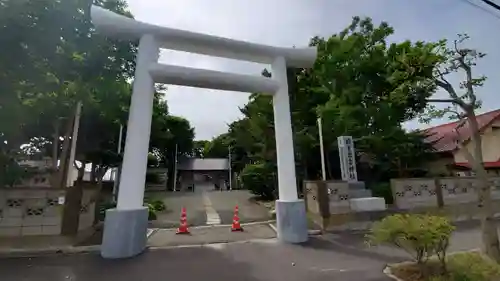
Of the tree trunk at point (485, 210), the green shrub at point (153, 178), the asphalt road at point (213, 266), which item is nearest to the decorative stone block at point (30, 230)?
the asphalt road at point (213, 266)

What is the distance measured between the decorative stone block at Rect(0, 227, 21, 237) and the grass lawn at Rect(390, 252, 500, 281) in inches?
325

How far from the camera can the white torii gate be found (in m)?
6.58

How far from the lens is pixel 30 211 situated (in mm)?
7082

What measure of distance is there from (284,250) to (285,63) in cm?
535

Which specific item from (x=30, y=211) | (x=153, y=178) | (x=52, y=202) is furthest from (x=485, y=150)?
(x=153, y=178)

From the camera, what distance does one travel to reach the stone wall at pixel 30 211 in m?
6.89

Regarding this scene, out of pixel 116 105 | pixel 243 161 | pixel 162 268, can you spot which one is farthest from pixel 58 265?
pixel 243 161

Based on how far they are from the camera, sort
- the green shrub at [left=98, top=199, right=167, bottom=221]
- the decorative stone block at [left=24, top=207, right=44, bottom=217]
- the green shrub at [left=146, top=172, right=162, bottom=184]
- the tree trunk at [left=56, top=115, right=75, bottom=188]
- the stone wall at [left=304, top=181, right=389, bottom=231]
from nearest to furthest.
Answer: the decorative stone block at [left=24, top=207, right=44, bottom=217], the stone wall at [left=304, top=181, right=389, bottom=231], the tree trunk at [left=56, top=115, right=75, bottom=188], the green shrub at [left=98, top=199, right=167, bottom=221], the green shrub at [left=146, top=172, right=162, bottom=184]

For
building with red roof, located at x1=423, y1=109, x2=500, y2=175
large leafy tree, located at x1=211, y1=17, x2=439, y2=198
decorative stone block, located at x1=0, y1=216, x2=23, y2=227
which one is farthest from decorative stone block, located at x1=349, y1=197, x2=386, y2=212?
building with red roof, located at x1=423, y1=109, x2=500, y2=175

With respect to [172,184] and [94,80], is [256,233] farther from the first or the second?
[172,184]

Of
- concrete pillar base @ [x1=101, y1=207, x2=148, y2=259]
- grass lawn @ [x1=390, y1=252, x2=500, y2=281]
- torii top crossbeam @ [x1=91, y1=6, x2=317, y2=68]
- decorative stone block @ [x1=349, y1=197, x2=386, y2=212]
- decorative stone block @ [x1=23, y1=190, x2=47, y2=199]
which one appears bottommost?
grass lawn @ [x1=390, y1=252, x2=500, y2=281]

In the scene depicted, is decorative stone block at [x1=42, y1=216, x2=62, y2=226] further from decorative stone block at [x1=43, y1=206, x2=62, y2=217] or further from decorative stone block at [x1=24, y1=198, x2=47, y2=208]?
decorative stone block at [x1=24, y1=198, x2=47, y2=208]

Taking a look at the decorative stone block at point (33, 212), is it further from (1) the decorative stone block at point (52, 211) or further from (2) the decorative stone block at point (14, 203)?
(2) the decorative stone block at point (14, 203)

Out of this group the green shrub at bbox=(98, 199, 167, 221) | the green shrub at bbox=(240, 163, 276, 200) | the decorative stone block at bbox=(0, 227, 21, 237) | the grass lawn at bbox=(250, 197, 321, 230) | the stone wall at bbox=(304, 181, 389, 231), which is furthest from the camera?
the green shrub at bbox=(240, 163, 276, 200)
